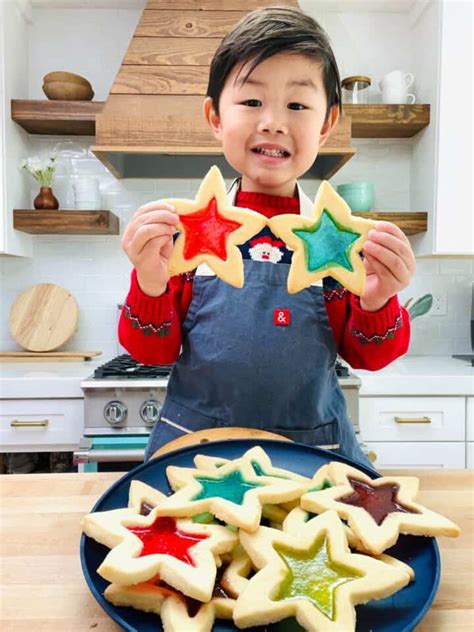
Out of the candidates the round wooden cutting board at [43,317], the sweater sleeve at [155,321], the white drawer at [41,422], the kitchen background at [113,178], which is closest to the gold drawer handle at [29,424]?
the white drawer at [41,422]

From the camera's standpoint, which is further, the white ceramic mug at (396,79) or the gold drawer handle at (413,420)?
the white ceramic mug at (396,79)

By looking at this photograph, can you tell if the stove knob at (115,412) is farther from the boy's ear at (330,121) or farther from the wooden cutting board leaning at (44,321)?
the boy's ear at (330,121)

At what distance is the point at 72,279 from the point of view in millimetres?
2588

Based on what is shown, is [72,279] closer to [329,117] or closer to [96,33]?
[96,33]

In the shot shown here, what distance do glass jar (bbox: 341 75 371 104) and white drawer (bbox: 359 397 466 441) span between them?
1.30 m

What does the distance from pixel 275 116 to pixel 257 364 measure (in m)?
0.43

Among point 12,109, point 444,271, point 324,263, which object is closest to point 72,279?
point 12,109

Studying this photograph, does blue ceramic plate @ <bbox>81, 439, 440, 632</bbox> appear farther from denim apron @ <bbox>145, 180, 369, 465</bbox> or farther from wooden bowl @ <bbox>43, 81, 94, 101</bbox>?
wooden bowl @ <bbox>43, 81, 94, 101</bbox>

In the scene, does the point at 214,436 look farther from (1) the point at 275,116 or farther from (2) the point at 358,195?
(2) the point at 358,195

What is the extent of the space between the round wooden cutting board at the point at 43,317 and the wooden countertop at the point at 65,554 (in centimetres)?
164

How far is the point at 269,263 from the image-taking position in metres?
1.07

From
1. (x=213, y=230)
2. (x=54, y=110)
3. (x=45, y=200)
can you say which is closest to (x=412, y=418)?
(x=213, y=230)

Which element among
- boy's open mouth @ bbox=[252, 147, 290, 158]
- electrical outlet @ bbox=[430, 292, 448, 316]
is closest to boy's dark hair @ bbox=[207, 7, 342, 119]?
boy's open mouth @ bbox=[252, 147, 290, 158]

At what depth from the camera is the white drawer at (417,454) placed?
209 centimetres
